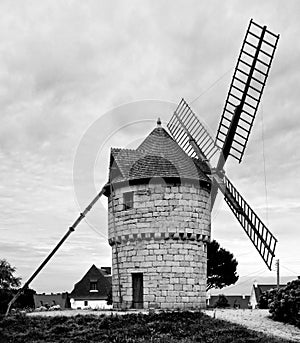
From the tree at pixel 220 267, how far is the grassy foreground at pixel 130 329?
27661mm

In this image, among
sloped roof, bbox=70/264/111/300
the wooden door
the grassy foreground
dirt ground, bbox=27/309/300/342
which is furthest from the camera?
sloped roof, bbox=70/264/111/300

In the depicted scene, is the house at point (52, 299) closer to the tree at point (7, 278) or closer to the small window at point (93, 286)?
the small window at point (93, 286)

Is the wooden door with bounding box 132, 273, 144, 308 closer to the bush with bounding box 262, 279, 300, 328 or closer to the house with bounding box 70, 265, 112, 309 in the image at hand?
the bush with bounding box 262, 279, 300, 328

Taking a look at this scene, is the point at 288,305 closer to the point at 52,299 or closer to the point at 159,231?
the point at 159,231

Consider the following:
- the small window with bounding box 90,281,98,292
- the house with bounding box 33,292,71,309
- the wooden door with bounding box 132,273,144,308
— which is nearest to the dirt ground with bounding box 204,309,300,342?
the wooden door with bounding box 132,273,144,308

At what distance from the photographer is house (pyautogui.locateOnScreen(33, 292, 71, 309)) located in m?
66.8

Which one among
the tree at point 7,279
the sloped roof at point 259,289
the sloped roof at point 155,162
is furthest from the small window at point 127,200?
the sloped roof at point 259,289

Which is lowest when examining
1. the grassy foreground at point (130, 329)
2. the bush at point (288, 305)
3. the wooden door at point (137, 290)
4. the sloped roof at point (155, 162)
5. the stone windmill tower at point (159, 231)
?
the grassy foreground at point (130, 329)

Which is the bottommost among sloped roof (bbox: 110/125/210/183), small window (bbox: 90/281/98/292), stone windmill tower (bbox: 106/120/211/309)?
stone windmill tower (bbox: 106/120/211/309)

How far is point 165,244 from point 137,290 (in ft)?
8.65

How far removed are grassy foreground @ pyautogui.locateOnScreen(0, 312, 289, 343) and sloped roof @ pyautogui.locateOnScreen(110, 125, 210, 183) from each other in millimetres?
7022

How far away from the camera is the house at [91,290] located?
59.5 meters

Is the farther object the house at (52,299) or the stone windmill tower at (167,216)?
the house at (52,299)

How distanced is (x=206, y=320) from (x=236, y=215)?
7.81 m
